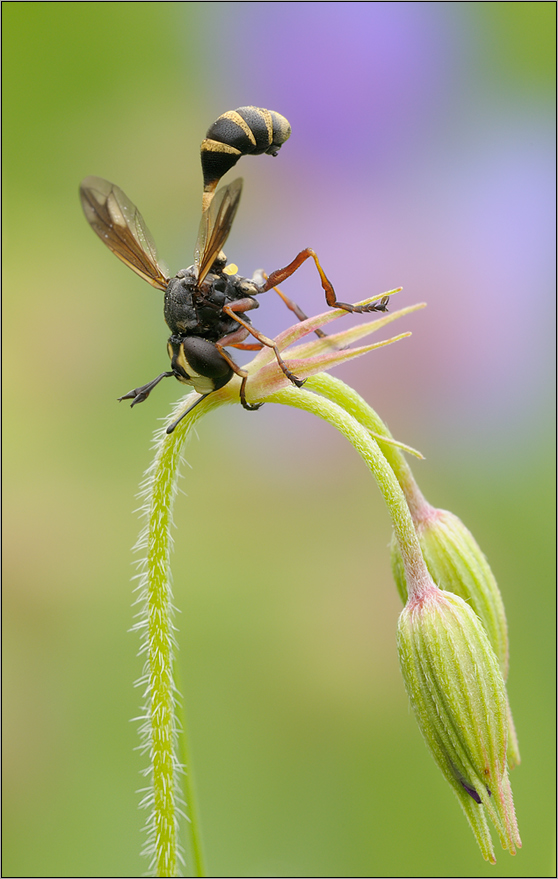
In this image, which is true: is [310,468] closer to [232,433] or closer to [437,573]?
[232,433]

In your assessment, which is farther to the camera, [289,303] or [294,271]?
[289,303]

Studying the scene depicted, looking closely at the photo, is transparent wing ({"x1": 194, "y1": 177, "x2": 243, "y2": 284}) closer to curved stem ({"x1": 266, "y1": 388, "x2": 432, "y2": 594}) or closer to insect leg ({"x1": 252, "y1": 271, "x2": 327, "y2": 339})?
insect leg ({"x1": 252, "y1": 271, "x2": 327, "y2": 339})

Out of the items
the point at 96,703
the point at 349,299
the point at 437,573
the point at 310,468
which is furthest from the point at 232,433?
the point at 437,573

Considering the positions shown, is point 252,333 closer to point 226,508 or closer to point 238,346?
point 238,346

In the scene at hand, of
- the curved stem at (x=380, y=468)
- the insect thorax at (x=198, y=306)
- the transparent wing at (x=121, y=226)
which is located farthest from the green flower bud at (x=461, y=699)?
the transparent wing at (x=121, y=226)

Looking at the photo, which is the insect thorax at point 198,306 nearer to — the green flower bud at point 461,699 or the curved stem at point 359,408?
the curved stem at point 359,408

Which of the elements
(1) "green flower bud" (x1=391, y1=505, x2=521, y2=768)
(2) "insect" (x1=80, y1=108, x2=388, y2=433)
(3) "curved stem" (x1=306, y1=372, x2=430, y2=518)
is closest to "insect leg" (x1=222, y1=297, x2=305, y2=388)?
(2) "insect" (x1=80, y1=108, x2=388, y2=433)

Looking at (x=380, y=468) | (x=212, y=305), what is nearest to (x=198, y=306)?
(x=212, y=305)
